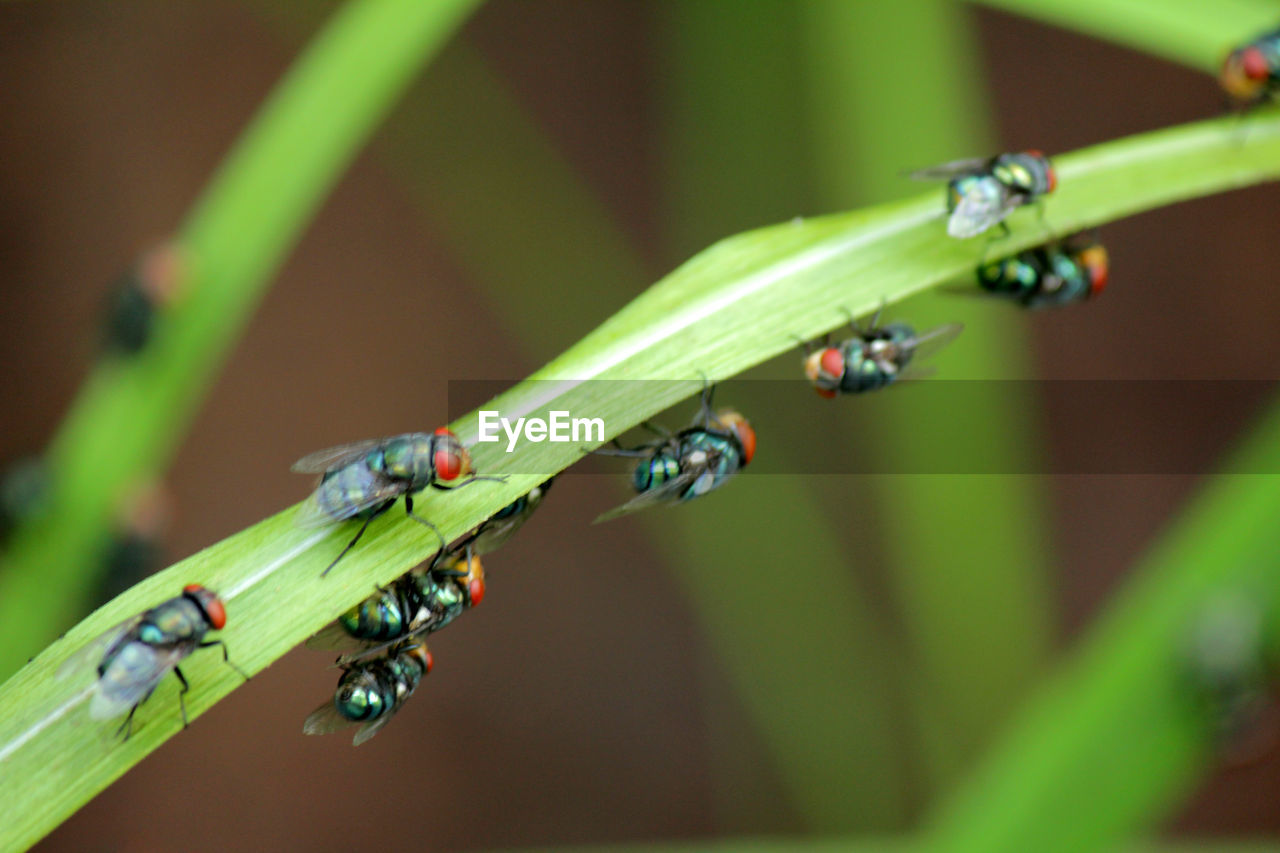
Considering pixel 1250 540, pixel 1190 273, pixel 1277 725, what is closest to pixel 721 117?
pixel 1190 273

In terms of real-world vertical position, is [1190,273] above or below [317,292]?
below

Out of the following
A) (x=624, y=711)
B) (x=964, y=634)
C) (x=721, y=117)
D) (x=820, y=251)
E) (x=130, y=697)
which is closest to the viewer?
(x=130, y=697)

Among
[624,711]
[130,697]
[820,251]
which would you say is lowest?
[624,711]

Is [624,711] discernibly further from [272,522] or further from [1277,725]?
[272,522]

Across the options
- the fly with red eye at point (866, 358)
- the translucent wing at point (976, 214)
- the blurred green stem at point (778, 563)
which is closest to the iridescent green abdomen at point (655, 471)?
the fly with red eye at point (866, 358)

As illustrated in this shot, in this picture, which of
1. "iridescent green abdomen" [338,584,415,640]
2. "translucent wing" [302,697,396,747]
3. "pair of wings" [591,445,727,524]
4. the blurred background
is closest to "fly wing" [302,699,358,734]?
"translucent wing" [302,697,396,747]

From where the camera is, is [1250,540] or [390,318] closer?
[1250,540]

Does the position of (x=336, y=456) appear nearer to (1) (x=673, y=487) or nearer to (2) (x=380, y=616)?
(2) (x=380, y=616)

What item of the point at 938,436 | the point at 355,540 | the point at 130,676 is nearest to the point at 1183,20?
the point at 938,436
